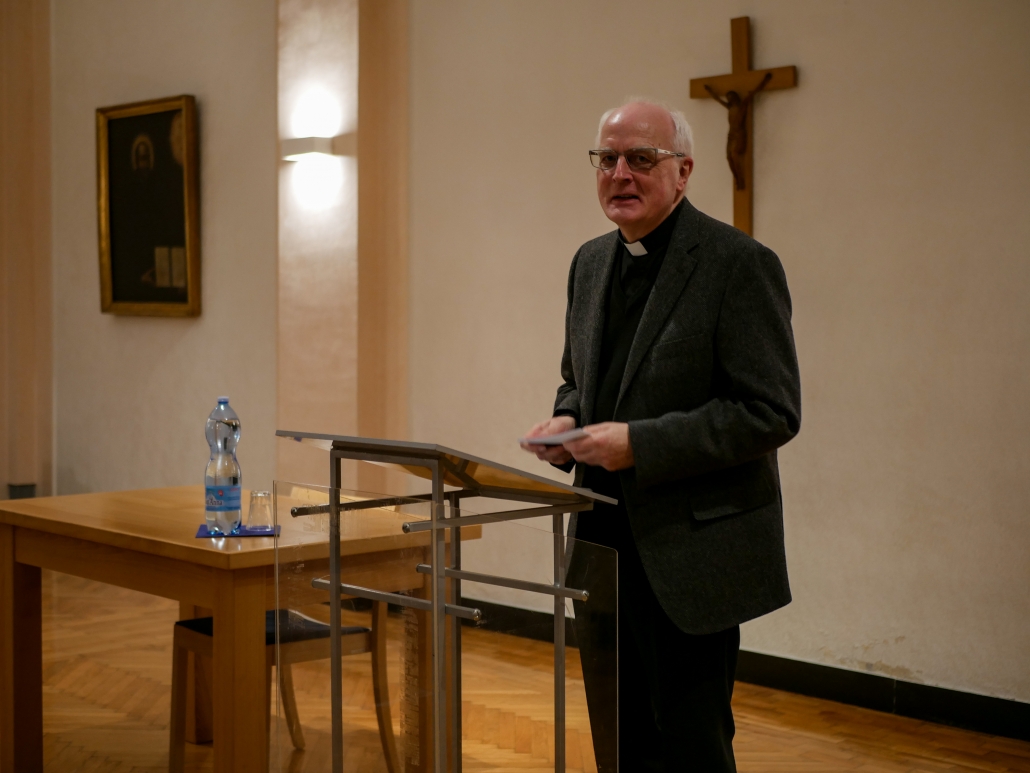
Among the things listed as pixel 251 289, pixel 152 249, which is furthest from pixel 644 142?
pixel 152 249

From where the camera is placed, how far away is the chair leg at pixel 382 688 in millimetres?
1917

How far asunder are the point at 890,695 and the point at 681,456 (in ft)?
8.19

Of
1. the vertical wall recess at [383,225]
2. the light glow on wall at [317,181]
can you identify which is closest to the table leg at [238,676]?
the vertical wall recess at [383,225]

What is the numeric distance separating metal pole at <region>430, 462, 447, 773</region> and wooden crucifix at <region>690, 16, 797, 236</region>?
272 cm

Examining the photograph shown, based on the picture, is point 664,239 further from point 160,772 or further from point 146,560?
point 160,772

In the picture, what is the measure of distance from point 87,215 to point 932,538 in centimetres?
580

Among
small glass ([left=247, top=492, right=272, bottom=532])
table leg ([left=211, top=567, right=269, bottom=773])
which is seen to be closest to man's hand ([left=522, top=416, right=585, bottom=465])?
table leg ([left=211, top=567, right=269, bottom=773])

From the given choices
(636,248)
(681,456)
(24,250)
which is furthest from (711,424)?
(24,250)

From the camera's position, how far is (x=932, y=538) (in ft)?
12.7

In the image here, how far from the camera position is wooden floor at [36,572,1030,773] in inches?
71.5

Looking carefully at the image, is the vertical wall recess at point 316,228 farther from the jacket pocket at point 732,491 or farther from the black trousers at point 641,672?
the jacket pocket at point 732,491

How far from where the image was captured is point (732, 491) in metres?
2.01

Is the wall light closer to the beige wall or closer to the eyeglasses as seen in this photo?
the beige wall

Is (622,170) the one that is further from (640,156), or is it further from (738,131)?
(738,131)
